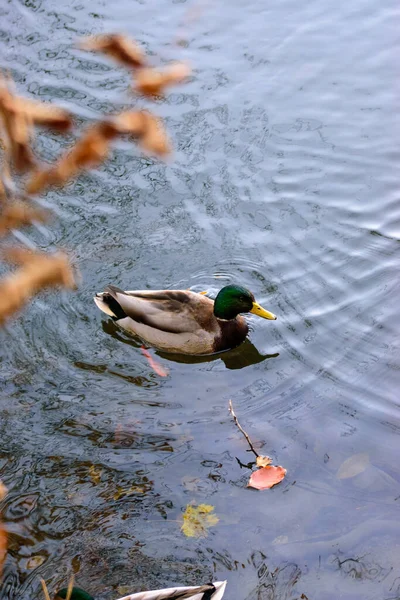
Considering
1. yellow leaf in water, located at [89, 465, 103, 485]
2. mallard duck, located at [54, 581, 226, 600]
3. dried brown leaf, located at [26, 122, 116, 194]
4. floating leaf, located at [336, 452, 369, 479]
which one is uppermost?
dried brown leaf, located at [26, 122, 116, 194]

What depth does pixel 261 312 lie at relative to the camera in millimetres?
7230

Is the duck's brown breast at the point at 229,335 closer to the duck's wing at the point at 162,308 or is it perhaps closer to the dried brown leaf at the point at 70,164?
the duck's wing at the point at 162,308

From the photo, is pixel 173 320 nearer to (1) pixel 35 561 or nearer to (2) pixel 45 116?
(1) pixel 35 561

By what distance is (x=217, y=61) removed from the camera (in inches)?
419

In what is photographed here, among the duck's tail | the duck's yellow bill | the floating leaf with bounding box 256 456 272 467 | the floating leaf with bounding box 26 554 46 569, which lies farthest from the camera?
the duck's tail

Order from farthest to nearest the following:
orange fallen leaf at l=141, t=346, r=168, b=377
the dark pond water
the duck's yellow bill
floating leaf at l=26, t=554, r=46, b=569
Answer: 1. the duck's yellow bill
2. orange fallen leaf at l=141, t=346, r=168, b=377
3. the dark pond water
4. floating leaf at l=26, t=554, r=46, b=569

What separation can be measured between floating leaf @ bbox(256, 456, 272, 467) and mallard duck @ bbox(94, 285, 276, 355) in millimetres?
1536

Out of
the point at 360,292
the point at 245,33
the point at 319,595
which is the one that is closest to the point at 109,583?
the point at 319,595

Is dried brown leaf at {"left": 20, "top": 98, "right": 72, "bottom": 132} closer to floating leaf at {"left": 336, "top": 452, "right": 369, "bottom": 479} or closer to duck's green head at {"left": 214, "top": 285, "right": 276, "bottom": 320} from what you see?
floating leaf at {"left": 336, "top": 452, "right": 369, "bottom": 479}

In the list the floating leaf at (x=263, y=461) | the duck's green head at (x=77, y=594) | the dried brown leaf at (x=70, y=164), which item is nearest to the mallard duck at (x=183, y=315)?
the floating leaf at (x=263, y=461)

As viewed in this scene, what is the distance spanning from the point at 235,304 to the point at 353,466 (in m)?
1.90

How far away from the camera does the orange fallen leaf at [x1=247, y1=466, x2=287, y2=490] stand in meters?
5.75

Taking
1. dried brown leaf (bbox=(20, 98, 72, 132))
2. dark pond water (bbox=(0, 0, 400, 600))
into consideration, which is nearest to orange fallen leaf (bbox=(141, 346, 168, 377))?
dark pond water (bbox=(0, 0, 400, 600))

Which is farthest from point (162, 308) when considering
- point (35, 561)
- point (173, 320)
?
point (35, 561)
